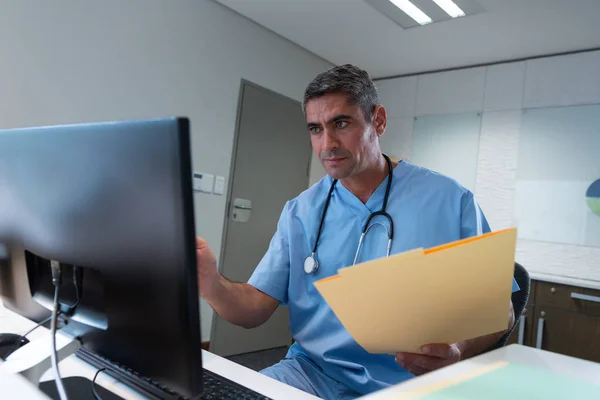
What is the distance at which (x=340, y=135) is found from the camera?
50.3 inches

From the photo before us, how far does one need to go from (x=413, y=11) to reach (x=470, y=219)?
2.19 meters

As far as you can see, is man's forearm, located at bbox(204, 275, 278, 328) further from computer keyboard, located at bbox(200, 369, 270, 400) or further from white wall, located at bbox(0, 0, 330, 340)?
white wall, located at bbox(0, 0, 330, 340)

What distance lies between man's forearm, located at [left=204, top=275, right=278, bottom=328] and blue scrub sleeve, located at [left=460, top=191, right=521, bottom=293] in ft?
1.76

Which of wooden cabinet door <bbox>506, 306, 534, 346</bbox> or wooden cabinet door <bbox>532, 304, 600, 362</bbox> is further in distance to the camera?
wooden cabinet door <bbox>506, 306, 534, 346</bbox>

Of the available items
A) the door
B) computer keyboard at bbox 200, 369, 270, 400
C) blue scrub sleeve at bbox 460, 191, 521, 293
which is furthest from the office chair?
the door

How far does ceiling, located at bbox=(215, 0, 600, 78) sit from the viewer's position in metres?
2.76

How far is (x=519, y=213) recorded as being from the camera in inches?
132

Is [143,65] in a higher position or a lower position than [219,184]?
higher

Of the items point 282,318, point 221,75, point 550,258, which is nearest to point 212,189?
point 221,75

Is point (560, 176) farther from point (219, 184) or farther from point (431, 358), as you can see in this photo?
point (431, 358)

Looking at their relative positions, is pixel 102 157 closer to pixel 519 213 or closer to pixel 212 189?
pixel 212 189

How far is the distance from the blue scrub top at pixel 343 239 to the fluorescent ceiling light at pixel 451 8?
1.91 meters

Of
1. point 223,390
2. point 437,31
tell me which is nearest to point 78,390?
point 223,390

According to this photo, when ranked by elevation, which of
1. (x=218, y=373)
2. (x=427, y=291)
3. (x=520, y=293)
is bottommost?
(x=218, y=373)
